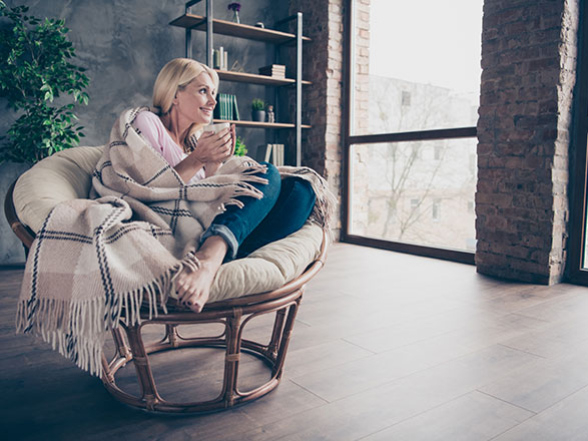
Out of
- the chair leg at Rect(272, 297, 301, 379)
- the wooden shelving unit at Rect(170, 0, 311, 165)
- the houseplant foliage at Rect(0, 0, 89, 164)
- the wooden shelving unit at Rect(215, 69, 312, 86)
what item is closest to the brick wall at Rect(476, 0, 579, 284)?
the wooden shelving unit at Rect(170, 0, 311, 165)

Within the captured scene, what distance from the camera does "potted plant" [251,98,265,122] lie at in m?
4.53

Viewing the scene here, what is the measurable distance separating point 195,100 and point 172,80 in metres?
0.11

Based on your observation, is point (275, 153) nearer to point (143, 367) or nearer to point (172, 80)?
point (172, 80)

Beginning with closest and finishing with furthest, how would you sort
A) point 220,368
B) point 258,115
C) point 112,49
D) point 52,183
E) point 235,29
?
point 52,183
point 220,368
point 112,49
point 235,29
point 258,115

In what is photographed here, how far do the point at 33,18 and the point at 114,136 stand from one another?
251 cm

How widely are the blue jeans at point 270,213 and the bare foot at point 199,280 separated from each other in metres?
0.09

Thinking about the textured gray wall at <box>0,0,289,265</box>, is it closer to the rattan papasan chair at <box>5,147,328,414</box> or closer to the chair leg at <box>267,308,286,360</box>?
the rattan papasan chair at <box>5,147,328,414</box>

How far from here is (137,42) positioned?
4113mm

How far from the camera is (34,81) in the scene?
11.2 ft

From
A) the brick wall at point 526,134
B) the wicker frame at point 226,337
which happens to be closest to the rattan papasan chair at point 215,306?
the wicker frame at point 226,337

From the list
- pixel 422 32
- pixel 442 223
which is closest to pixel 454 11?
pixel 422 32

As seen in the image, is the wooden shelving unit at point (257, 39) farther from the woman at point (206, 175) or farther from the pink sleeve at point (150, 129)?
the pink sleeve at point (150, 129)

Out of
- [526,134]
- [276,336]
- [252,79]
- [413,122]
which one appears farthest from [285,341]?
[252,79]

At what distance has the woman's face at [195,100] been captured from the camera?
1848 mm
